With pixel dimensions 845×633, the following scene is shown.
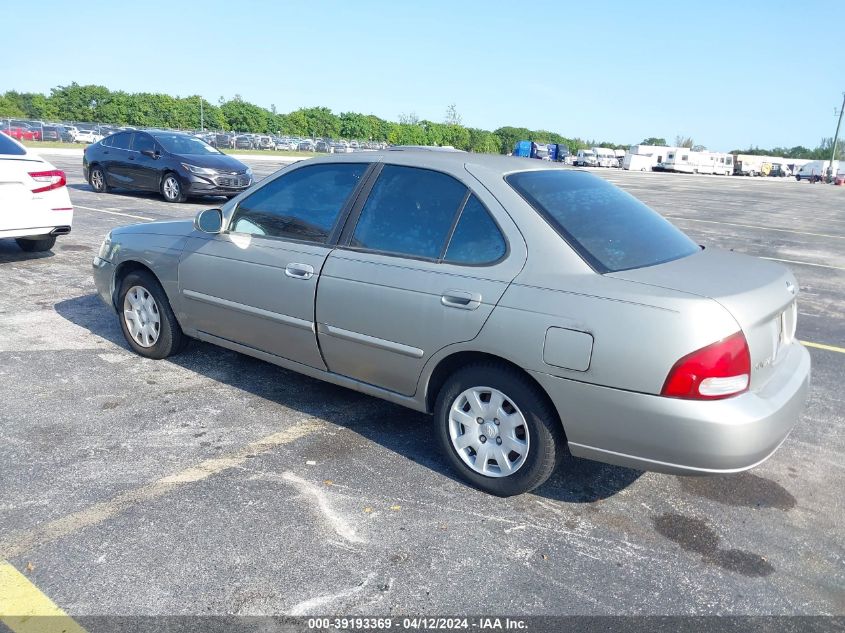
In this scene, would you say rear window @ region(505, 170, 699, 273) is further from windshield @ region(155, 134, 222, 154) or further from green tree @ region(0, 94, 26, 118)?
green tree @ region(0, 94, 26, 118)

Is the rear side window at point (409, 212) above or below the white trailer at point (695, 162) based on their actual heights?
below

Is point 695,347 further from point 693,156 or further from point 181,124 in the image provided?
point 693,156

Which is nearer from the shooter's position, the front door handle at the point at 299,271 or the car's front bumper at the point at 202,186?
the front door handle at the point at 299,271

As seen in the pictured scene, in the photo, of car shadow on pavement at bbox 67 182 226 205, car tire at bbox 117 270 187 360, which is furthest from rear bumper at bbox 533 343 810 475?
car shadow on pavement at bbox 67 182 226 205

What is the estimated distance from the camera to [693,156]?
258ft

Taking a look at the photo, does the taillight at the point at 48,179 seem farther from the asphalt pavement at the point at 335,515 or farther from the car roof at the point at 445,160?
the car roof at the point at 445,160

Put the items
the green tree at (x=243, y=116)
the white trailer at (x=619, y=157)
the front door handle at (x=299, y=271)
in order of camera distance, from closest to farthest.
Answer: the front door handle at (x=299, y=271), the green tree at (x=243, y=116), the white trailer at (x=619, y=157)

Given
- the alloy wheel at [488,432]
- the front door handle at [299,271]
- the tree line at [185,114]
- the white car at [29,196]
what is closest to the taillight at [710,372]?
the alloy wheel at [488,432]

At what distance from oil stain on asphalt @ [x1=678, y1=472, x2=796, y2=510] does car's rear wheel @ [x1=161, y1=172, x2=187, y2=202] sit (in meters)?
12.8

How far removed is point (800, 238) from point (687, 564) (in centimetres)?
1432

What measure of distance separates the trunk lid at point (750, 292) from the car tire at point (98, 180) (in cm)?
1511

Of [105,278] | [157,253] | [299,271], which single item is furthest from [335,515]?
[105,278]

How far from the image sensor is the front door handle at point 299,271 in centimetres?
391

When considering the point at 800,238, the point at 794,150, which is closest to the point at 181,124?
the point at 800,238
